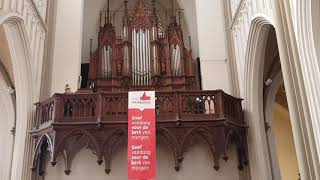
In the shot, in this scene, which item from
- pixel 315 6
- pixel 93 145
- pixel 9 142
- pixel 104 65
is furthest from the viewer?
pixel 104 65

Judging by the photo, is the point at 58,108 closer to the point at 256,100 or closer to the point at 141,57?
the point at 141,57

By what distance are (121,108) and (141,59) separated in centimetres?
430

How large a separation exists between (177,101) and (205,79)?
7.09 ft

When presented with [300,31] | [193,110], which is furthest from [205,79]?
[300,31]

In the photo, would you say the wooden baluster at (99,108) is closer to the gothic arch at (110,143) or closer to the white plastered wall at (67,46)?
the gothic arch at (110,143)

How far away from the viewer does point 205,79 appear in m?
12.1

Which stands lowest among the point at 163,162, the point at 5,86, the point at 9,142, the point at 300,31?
the point at 163,162

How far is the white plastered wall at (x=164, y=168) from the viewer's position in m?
10.4

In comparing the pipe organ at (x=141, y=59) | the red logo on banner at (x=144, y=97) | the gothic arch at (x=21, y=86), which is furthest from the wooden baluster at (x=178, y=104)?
the gothic arch at (x=21, y=86)

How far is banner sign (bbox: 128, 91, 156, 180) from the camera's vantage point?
8938 mm

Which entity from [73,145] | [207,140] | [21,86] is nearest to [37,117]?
[21,86]

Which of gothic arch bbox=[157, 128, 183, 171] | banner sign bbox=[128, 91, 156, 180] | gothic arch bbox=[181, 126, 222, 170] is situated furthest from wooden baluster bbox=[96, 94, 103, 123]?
gothic arch bbox=[181, 126, 222, 170]

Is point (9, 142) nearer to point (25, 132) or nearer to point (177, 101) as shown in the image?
point (25, 132)

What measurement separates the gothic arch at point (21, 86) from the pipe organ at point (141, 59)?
138 inches
